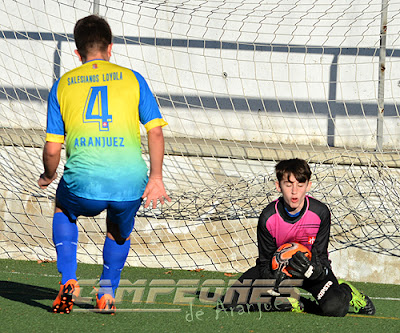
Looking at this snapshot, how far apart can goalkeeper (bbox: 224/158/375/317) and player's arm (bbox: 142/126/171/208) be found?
0.84m

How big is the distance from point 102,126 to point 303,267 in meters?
1.29

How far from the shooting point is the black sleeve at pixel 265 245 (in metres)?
3.73

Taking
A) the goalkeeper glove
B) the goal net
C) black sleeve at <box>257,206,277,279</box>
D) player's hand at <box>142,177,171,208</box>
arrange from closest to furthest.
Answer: player's hand at <box>142,177,171,208</box>, the goalkeeper glove, black sleeve at <box>257,206,277,279</box>, the goal net

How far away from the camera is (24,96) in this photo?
273 inches

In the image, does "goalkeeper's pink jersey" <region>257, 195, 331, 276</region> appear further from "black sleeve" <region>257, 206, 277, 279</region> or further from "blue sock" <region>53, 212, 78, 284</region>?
"blue sock" <region>53, 212, 78, 284</region>

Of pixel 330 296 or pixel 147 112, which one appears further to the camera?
pixel 330 296

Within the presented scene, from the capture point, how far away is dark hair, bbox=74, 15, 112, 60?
3.14 m

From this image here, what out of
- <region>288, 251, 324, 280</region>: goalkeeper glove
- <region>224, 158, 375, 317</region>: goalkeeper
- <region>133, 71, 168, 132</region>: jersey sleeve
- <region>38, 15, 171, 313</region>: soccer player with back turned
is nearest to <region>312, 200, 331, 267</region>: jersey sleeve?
<region>224, 158, 375, 317</region>: goalkeeper

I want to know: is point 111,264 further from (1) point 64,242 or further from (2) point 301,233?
(2) point 301,233

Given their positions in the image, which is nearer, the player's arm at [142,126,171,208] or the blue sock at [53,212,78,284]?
the player's arm at [142,126,171,208]

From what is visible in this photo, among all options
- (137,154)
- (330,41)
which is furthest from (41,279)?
(330,41)

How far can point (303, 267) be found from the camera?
3512 millimetres

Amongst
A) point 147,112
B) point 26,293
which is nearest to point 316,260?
point 147,112

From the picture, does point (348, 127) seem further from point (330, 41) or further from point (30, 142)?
point (30, 142)
